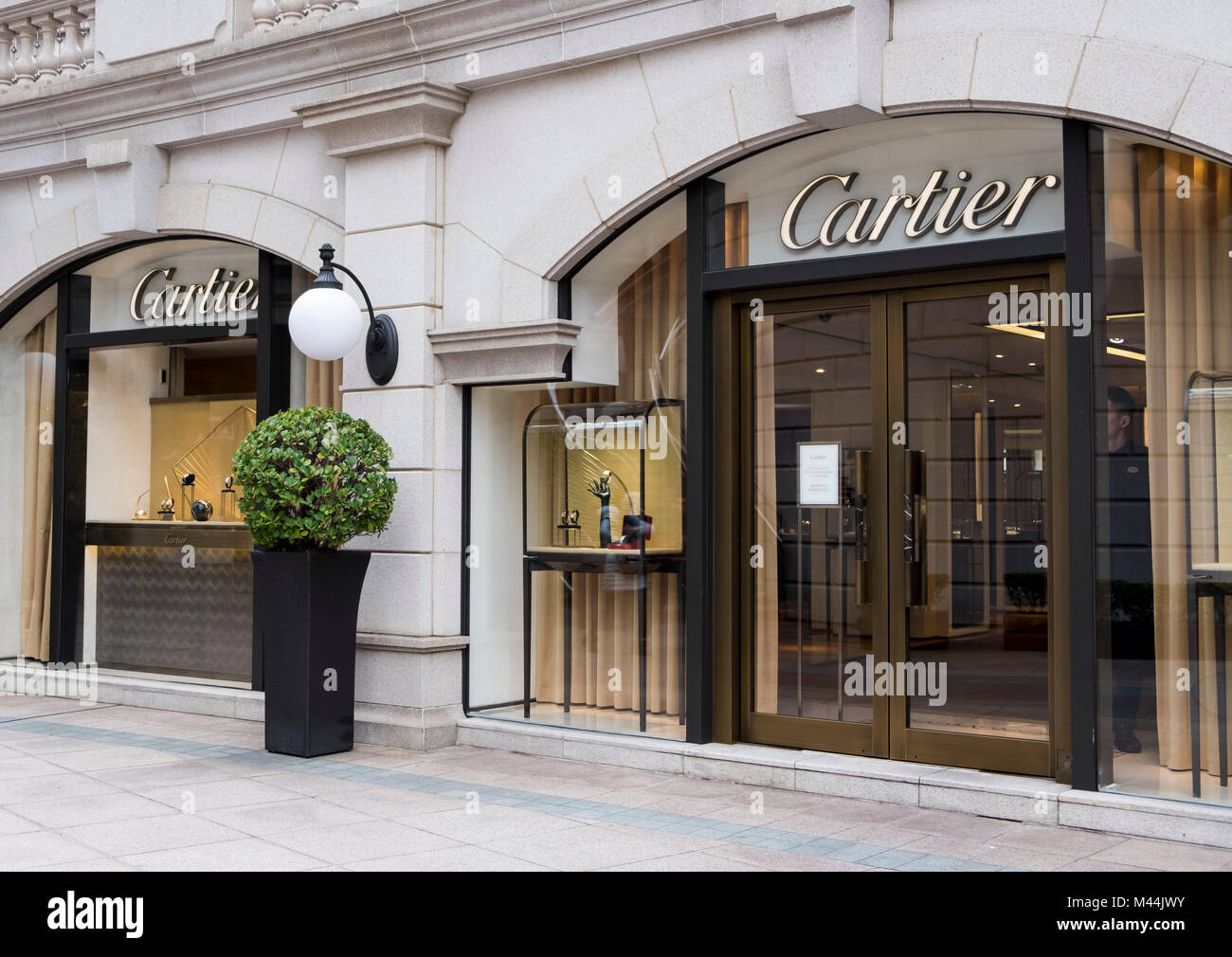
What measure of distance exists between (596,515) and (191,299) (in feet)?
13.3

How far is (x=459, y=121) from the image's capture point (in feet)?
27.0

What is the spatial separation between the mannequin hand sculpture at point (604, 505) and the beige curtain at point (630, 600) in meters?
0.09

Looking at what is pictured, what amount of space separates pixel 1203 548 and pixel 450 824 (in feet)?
12.1

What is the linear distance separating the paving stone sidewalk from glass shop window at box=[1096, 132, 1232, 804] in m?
0.56

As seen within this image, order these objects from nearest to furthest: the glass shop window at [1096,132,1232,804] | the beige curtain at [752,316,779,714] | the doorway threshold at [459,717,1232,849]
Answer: the doorway threshold at [459,717,1232,849] < the glass shop window at [1096,132,1232,804] < the beige curtain at [752,316,779,714]

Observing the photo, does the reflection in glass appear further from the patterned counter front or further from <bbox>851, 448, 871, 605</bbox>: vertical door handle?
the patterned counter front

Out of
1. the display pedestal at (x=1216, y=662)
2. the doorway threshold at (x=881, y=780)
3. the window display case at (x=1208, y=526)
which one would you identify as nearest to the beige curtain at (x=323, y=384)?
the doorway threshold at (x=881, y=780)

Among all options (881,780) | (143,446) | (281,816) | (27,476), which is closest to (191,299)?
(143,446)

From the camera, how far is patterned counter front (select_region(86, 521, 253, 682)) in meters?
9.77

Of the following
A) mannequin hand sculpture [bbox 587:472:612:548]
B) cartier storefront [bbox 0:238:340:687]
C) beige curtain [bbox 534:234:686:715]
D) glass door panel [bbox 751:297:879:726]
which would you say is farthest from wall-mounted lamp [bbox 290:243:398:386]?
glass door panel [bbox 751:297:879:726]

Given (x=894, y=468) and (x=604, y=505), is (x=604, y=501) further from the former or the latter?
(x=894, y=468)

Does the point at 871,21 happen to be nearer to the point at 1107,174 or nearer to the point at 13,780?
the point at 1107,174

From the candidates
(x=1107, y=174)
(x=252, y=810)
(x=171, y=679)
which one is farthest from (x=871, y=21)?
(x=171, y=679)

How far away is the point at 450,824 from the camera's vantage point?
593 centimetres
